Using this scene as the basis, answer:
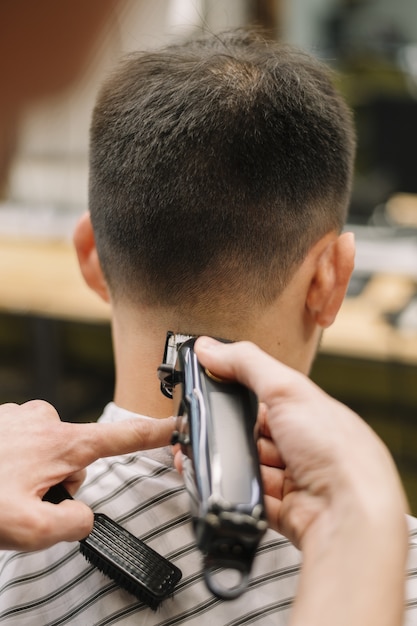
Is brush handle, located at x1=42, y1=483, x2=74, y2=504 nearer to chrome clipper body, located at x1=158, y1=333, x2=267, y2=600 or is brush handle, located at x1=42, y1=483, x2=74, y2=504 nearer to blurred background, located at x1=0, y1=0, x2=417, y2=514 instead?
chrome clipper body, located at x1=158, y1=333, x2=267, y2=600

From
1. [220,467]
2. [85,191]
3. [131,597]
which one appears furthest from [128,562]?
[85,191]

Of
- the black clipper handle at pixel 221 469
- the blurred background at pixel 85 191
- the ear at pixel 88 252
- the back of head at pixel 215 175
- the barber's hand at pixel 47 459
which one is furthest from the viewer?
the blurred background at pixel 85 191

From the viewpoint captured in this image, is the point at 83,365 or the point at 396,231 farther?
the point at 83,365

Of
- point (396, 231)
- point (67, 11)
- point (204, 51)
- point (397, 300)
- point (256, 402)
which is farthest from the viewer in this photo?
point (67, 11)

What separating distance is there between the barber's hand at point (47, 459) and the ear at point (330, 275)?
269 millimetres

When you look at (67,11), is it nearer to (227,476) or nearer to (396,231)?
(396,231)

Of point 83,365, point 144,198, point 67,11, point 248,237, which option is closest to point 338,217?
point 248,237

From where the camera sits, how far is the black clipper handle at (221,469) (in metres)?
0.55

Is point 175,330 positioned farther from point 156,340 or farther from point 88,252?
point 88,252

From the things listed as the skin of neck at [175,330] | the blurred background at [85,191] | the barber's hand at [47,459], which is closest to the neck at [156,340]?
the skin of neck at [175,330]

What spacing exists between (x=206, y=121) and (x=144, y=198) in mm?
126

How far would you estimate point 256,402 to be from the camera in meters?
0.69

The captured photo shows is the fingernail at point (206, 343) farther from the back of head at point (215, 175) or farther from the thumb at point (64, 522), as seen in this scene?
the thumb at point (64, 522)

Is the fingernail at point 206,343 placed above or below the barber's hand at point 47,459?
above
